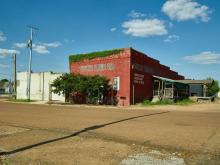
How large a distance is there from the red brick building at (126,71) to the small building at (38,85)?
7.22 meters

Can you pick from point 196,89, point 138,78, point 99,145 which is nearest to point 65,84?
point 138,78

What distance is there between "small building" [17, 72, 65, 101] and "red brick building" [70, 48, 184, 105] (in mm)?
7218

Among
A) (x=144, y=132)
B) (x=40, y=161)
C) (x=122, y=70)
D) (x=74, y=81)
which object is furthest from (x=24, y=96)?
(x=40, y=161)

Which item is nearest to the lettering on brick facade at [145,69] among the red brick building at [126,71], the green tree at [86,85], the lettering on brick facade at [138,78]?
the red brick building at [126,71]

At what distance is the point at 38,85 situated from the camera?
173ft

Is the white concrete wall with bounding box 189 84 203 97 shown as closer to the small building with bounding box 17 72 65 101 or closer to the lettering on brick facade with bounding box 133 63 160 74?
the lettering on brick facade with bounding box 133 63 160 74

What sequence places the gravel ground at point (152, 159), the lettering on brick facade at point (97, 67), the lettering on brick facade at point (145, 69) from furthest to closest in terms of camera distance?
the lettering on brick facade at point (97, 67) < the lettering on brick facade at point (145, 69) < the gravel ground at point (152, 159)

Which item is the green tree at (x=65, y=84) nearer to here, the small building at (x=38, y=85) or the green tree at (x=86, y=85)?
the green tree at (x=86, y=85)

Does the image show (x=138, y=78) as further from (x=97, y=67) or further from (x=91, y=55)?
(x=91, y=55)

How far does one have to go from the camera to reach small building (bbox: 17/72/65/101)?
1978 inches

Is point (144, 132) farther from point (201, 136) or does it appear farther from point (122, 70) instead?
point (122, 70)

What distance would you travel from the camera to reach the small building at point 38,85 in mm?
50241

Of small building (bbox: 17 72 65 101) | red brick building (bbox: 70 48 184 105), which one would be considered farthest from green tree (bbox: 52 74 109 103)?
small building (bbox: 17 72 65 101)

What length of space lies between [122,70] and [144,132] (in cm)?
2612
